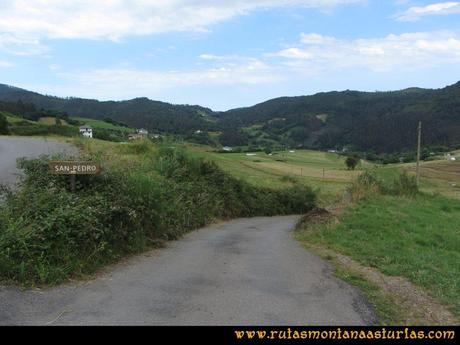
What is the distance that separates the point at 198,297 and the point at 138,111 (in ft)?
449

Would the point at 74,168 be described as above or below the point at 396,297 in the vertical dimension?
above

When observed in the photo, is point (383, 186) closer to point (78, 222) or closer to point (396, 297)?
point (396, 297)

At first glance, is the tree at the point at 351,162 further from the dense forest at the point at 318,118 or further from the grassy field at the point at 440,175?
the dense forest at the point at 318,118

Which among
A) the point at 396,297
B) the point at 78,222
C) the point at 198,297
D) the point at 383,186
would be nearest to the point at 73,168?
the point at 78,222

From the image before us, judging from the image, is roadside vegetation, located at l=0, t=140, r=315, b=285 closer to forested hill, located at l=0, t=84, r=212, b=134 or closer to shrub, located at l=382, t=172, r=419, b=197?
shrub, located at l=382, t=172, r=419, b=197

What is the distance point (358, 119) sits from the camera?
14125 centimetres

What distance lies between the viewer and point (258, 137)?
13650 centimetres

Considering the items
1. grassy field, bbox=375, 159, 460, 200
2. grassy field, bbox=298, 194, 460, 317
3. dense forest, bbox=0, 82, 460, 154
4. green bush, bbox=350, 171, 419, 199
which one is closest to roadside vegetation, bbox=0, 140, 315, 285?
grassy field, bbox=298, 194, 460, 317

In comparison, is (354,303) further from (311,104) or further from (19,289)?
(311,104)

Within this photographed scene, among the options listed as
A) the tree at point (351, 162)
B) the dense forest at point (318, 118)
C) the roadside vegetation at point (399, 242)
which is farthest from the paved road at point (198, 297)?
the dense forest at point (318, 118)

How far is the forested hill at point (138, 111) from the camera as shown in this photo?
121062 mm

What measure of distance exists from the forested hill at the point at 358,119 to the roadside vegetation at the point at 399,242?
3615 inches
